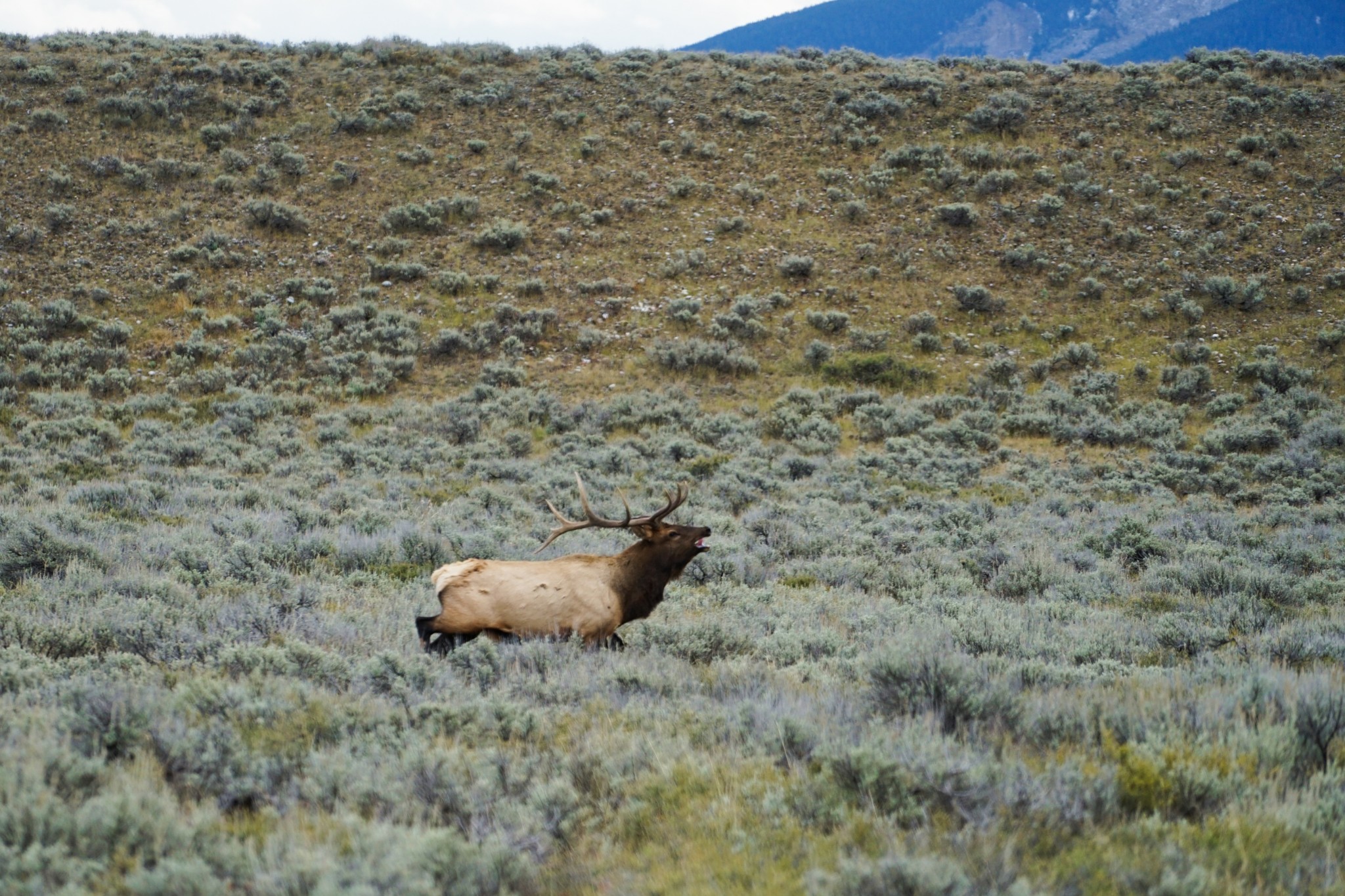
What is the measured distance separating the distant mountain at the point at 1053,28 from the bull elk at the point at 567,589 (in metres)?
124

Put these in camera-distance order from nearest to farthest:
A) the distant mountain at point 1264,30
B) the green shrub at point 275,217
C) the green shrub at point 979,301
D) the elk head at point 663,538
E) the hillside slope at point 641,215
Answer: the elk head at point 663,538
the hillside slope at point 641,215
the green shrub at point 979,301
the green shrub at point 275,217
the distant mountain at point 1264,30

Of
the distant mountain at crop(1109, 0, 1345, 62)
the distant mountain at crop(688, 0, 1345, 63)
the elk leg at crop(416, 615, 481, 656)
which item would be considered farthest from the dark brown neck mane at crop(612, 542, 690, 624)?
the distant mountain at crop(1109, 0, 1345, 62)

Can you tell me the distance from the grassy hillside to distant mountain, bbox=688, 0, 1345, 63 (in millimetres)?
98610

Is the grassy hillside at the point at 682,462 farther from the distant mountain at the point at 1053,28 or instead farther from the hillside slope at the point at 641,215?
the distant mountain at the point at 1053,28

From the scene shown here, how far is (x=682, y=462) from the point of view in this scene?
60.3 ft

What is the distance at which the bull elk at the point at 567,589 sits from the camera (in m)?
6.63

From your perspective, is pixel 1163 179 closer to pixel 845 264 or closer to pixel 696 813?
pixel 845 264

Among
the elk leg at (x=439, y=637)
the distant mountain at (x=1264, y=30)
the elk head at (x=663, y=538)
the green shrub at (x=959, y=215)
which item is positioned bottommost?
the elk leg at (x=439, y=637)

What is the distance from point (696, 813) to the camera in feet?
11.4

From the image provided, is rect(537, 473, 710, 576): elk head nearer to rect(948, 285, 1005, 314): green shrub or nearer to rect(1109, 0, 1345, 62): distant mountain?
rect(948, 285, 1005, 314): green shrub

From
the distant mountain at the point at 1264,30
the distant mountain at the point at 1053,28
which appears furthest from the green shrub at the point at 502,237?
the distant mountain at the point at 1264,30

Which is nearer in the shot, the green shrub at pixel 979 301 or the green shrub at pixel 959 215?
the green shrub at pixel 979 301

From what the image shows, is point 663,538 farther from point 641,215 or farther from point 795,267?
point 641,215

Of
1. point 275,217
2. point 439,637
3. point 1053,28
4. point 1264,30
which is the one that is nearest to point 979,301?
point 275,217
